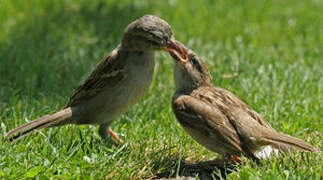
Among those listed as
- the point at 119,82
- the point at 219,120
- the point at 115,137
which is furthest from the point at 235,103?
the point at 115,137

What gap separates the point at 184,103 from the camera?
5.85 meters

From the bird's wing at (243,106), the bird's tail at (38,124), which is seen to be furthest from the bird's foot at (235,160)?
the bird's tail at (38,124)

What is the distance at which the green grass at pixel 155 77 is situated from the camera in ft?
17.5

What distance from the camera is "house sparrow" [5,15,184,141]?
229 inches

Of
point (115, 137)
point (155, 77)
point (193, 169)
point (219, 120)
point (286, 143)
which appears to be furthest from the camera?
point (155, 77)

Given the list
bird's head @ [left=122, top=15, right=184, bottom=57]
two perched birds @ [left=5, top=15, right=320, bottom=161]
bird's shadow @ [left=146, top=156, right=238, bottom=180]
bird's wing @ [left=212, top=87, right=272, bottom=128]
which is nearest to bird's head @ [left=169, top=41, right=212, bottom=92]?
two perched birds @ [left=5, top=15, right=320, bottom=161]

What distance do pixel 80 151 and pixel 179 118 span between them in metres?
0.95

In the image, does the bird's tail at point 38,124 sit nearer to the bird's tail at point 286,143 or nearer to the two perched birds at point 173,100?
the two perched birds at point 173,100

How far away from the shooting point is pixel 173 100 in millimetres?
6031

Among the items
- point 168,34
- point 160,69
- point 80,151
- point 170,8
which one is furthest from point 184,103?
point 170,8

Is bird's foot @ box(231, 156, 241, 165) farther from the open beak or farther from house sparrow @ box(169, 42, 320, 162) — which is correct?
the open beak

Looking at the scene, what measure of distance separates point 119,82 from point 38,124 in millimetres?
852

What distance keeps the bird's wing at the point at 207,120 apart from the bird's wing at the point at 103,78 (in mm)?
632

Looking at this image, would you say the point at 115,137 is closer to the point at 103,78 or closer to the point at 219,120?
the point at 103,78
